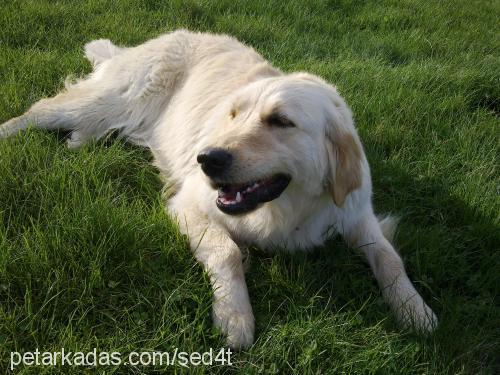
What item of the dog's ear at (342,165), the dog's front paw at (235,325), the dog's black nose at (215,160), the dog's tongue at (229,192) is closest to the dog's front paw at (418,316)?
the dog's ear at (342,165)

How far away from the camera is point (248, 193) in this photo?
2.45 m

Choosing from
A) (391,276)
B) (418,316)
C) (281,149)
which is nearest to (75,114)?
(281,149)

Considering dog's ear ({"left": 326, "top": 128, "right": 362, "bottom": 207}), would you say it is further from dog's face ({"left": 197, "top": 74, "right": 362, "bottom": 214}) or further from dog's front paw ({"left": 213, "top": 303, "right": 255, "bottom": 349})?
dog's front paw ({"left": 213, "top": 303, "right": 255, "bottom": 349})

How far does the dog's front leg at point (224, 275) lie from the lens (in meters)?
2.15

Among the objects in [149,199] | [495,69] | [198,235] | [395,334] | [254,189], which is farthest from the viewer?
[495,69]

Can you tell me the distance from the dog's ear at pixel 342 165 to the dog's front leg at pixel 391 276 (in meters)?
0.43

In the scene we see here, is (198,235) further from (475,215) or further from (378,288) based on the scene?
(475,215)

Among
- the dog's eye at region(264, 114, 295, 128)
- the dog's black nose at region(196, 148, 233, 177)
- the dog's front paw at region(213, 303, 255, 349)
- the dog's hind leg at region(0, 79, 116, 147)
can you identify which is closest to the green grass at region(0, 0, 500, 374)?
the dog's front paw at region(213, 303, 255, 349)

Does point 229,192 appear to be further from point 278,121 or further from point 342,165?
point 342,165

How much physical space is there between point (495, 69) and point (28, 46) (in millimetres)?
5025

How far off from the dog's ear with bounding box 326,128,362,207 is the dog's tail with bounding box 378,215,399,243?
0.64 m

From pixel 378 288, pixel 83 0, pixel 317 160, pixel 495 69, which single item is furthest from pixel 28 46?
pixel 495 69

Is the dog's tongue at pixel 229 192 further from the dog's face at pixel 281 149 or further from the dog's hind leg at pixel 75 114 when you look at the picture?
the dog's hind leg at pixel 75 114

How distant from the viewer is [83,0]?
5.79 meters
